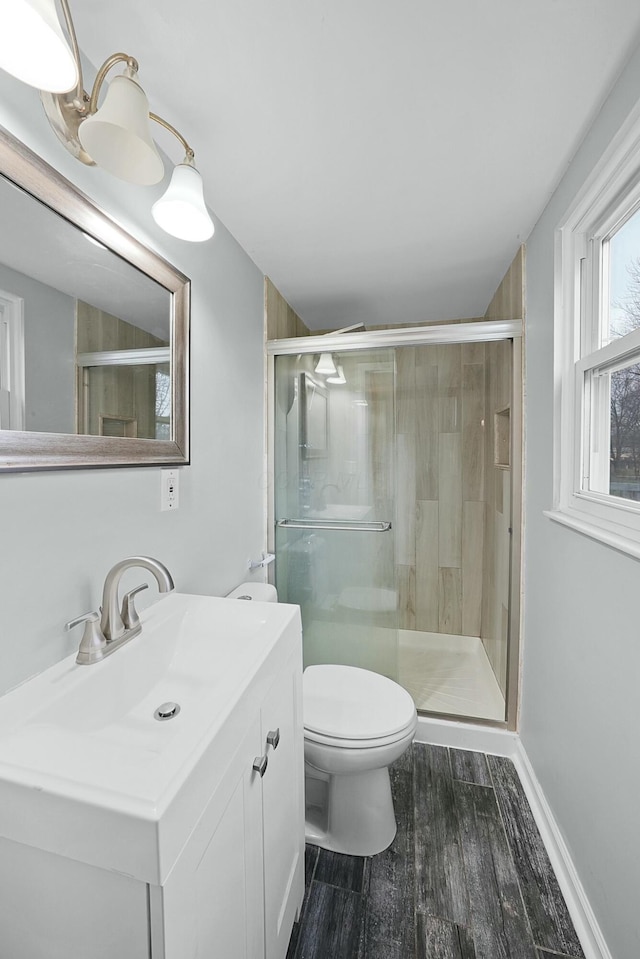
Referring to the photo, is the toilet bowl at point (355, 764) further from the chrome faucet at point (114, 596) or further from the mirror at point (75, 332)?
the mirror at point (75, 332)

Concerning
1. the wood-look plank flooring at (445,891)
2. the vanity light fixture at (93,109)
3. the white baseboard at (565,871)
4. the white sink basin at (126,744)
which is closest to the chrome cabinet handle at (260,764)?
the white sink basin at (126,744)

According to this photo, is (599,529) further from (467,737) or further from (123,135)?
(123,135)

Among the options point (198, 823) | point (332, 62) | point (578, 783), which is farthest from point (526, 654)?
point (332, 62)

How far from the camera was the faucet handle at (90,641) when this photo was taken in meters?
0.89

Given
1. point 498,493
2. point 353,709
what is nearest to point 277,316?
point 498,493

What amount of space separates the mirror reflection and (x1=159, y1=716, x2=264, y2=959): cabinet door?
2.49 ft

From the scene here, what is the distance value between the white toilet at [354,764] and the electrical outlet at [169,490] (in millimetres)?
865

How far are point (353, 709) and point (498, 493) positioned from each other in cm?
138

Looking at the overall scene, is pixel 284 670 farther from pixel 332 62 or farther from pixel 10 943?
pixel 332 62

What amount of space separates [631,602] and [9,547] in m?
1.31

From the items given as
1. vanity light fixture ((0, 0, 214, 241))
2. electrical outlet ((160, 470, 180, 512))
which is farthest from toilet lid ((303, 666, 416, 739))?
vanity light fixture ((0, 0, 214, 241))

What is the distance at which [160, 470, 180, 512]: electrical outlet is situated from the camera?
1.26 metres

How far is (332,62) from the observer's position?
99cm

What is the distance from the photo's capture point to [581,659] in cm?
122
